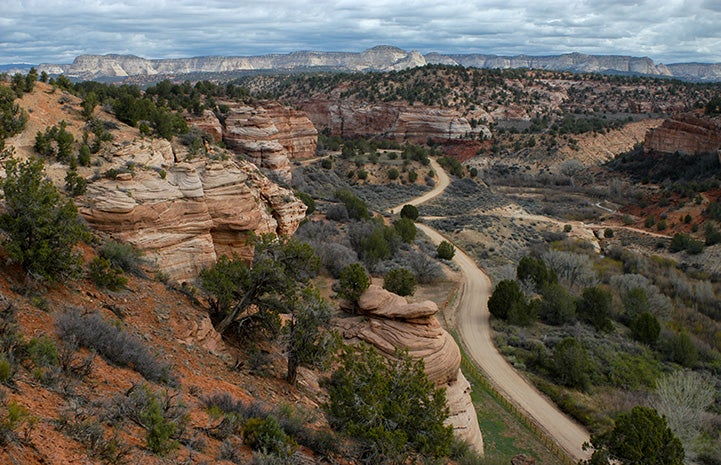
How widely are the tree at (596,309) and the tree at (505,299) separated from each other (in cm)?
372

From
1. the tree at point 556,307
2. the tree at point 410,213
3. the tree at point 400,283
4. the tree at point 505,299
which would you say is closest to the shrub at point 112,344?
the tree at point 400,283

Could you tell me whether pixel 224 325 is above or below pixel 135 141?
below

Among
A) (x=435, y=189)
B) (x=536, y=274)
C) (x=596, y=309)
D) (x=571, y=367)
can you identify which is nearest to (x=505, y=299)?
(x=596, y=309)

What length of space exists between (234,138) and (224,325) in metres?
30.4

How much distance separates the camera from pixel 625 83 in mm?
107062

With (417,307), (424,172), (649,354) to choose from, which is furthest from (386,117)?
(417,307)

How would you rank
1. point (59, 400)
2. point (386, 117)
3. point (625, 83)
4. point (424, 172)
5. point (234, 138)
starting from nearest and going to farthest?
1. point (59, 400)
2. point (234, 138)
3. point (424, 172)
4. point (386, 117)
5. point (625, 83)

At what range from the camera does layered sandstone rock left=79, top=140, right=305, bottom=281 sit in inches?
576

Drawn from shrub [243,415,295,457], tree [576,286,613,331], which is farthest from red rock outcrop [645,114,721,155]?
Answer: shrub [243,415,295,457]

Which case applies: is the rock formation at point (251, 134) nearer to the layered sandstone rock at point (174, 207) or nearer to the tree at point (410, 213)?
the tree at point (410, 213)

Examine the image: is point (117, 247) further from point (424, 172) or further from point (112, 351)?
point (424, 172)

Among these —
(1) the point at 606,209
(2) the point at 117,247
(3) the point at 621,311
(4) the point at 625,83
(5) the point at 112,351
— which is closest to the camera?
(5) the point at 112,351

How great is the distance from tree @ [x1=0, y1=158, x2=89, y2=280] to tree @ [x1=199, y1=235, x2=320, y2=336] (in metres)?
3.69

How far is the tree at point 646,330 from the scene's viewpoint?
26.6 m
